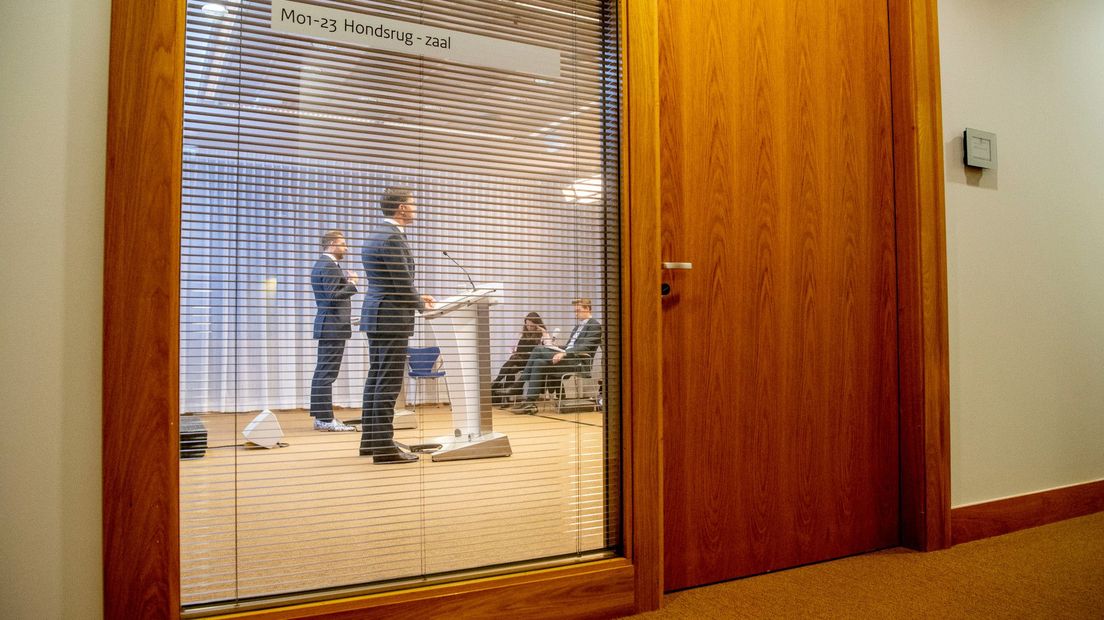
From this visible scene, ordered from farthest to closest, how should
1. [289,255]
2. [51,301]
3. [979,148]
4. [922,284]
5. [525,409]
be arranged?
1. [979,148]
2. [922,284]
3. [525,409]
4. [289,255]
5. [51,301]

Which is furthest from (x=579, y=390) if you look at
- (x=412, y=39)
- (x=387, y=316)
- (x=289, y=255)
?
(x=412, y=39)

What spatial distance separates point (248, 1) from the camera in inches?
50.0

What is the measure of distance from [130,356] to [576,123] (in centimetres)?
112

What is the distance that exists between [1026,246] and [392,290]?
7.38 ft

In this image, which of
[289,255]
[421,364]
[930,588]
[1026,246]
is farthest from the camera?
[1026,246]

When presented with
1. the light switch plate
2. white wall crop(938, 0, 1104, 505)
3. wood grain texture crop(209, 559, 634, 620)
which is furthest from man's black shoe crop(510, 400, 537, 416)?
the light switch plate

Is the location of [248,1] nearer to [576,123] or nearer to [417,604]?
[576,123]

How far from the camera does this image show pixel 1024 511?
2.15 metres

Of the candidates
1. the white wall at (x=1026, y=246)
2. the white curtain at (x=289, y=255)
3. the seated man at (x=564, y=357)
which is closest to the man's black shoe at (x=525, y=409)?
the seated man at (x=564, y=357)

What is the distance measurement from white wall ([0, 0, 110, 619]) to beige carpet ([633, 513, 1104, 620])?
1.21 metres

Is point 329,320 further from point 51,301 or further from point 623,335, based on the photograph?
point 623,335

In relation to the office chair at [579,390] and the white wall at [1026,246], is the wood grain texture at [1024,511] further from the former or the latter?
the office chair at [579,390]

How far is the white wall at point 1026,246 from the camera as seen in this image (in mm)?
2059

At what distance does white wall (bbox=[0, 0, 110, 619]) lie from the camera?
104cm
